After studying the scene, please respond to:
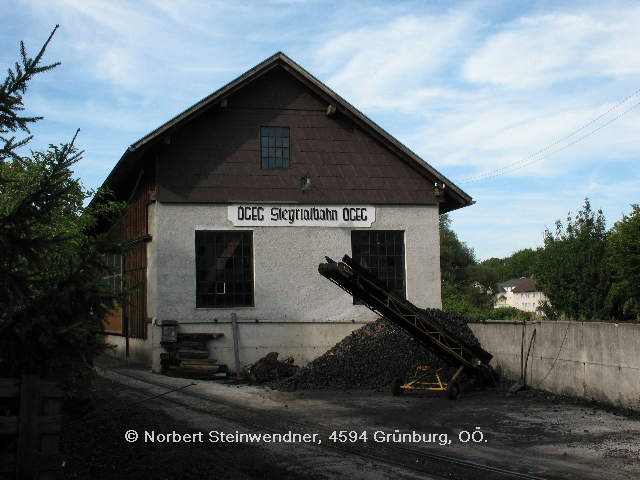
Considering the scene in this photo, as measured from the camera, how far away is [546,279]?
34.9 meters

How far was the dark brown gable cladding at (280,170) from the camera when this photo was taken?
1811 cm

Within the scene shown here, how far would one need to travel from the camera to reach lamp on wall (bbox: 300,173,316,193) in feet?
60.5

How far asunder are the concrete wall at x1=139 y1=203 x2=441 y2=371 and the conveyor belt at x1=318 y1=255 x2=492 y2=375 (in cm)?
511

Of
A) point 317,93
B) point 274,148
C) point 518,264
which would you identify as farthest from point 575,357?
point 518,264

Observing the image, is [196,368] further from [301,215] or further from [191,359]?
[301,215]

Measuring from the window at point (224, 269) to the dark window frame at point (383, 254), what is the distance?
300 centimetres

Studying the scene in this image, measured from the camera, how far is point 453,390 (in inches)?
519

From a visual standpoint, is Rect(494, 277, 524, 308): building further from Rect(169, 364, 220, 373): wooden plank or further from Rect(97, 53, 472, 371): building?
Rect(169, 364, 220, 373): wooden plank

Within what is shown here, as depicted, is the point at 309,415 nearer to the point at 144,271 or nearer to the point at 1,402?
the point at 1,402

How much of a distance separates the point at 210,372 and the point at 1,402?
10.9 metres

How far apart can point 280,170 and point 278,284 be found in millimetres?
3091

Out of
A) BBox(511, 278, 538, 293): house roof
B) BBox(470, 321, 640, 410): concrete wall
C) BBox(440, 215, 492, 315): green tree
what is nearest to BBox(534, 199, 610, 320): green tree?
BBox(470, 321, 640, 410): concrete wall

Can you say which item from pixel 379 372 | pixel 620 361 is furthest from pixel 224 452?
pixel 379 372

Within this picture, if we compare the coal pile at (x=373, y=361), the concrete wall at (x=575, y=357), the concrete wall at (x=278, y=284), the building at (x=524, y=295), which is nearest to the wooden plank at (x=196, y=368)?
the concrete wall at (x=278, y=284)
